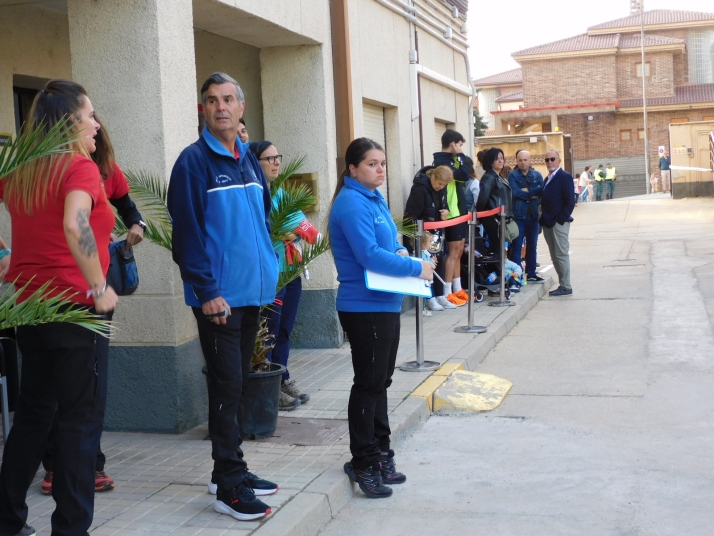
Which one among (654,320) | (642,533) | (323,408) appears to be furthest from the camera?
(654,320)

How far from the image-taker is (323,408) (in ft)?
21.7

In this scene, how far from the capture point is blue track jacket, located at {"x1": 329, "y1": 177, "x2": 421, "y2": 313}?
4762mm

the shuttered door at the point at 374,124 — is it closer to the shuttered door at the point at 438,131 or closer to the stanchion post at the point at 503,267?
the stanchion post at the point at 503,267

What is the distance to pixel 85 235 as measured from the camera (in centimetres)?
Answer: 357

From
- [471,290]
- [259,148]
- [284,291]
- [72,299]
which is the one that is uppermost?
[259,148]

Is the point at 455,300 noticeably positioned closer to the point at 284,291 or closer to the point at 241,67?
the point at 241,67

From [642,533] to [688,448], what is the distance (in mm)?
1573

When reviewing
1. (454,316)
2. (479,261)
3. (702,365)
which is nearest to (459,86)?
(479,261)

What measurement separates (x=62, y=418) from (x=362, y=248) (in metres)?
1.76

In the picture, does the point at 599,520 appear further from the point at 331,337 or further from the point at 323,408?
the point at 331,337

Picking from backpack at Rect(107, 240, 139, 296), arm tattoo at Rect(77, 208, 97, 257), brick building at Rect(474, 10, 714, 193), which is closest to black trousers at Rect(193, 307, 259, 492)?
backpack at Rect(107, 240, 139, 296)

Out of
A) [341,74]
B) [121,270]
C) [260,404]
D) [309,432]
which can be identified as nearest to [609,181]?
[341,74]

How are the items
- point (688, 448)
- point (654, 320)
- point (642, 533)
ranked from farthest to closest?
point (654, 320), point (688, 448), point (642, 533)

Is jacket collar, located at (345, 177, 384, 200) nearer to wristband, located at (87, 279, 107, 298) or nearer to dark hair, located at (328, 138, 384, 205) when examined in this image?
dark hair, located at (328, 138, 384, 205)
